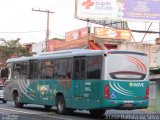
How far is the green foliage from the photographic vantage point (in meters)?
67.2

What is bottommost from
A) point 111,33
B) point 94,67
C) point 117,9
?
point 94,67

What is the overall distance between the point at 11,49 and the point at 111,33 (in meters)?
25.4

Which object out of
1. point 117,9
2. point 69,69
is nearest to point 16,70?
point 69,69

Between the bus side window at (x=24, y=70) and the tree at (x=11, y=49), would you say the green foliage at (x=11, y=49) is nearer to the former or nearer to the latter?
the tree at (x=11, y=49)

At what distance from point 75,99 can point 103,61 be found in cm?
284

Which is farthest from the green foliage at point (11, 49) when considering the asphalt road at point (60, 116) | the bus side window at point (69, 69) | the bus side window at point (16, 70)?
the bus side window at point (69, 69)

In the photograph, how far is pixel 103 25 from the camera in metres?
48.7

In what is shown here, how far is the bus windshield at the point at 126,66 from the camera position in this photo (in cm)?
2059

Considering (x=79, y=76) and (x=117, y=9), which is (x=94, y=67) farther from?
(x=117, y=9)

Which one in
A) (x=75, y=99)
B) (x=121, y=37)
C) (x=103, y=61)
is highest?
(x=121, y=37)

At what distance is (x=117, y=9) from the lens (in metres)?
45.7

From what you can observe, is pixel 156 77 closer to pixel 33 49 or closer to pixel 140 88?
pixel 140 88

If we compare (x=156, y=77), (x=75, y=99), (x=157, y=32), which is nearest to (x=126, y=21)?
(x=157, y=32)

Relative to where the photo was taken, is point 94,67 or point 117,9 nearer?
point 94,67
